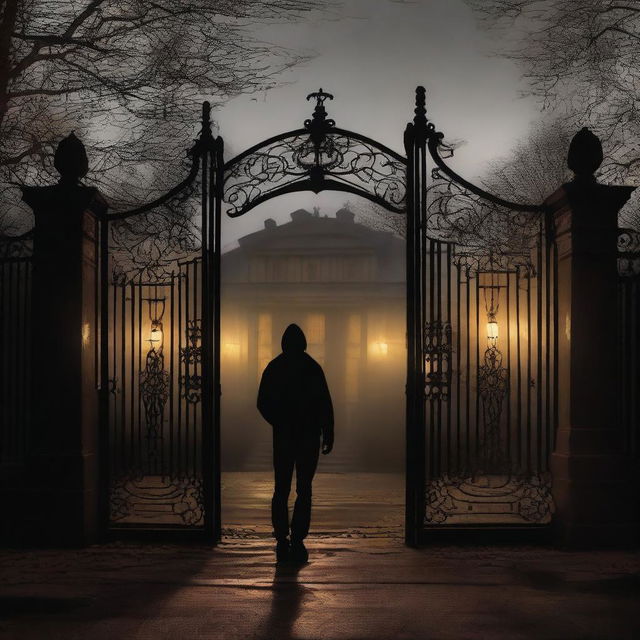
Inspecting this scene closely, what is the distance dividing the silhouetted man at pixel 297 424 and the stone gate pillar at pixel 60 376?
5.53 feet

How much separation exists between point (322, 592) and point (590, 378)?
9.88ft

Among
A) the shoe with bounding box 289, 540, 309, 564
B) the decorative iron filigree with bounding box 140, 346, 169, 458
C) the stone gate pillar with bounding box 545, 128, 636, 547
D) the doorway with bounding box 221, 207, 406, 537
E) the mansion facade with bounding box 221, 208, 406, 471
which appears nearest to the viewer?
A: the shoe with bounding box 289, 540, 309, 564

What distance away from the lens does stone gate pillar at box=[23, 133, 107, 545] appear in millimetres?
7891

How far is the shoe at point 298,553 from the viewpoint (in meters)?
7.31

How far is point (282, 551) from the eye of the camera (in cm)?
738

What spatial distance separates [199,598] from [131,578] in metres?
0.84

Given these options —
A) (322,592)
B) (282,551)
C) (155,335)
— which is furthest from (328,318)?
(322,592)

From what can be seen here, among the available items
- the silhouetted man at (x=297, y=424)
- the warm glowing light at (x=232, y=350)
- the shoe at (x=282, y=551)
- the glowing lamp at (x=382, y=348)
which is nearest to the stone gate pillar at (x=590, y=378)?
the silhouetted man at (x=297, y=424)

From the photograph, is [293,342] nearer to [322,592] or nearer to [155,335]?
[155,335]

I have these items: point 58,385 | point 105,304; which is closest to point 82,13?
point 105,304

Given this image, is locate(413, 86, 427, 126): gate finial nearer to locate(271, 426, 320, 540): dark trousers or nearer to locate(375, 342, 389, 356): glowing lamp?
locate(271, 426, 320, 540): dark trousers

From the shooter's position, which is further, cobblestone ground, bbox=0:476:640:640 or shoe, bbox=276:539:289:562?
shoe, bbox=276:539:289:562

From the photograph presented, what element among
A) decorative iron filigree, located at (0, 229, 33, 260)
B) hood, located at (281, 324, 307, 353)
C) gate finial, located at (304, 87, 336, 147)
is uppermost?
gate finial, located at (304, 87, 336, 147)

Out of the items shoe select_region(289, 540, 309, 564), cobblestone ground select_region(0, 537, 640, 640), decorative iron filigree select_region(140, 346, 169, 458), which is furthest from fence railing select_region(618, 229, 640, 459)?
decorative iron filigree select_region(140, 346, 169, 458)
